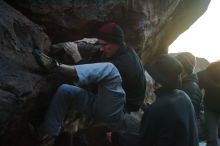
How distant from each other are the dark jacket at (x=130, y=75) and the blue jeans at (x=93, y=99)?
0.52 meters

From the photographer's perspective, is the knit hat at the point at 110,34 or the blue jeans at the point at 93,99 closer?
the blue jeans at the point at 93,99

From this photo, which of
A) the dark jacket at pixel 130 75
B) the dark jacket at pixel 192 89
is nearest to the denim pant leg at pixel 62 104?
the dark jacket at pixel 130 75

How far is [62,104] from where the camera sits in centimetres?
746

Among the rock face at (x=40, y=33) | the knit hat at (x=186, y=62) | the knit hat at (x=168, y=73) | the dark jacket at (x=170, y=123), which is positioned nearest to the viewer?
the dark jacket at (x=170, y=123)

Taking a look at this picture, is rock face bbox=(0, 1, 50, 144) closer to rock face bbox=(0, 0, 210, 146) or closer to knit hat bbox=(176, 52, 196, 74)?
rock face bbox=(0, 0, 210, 146)

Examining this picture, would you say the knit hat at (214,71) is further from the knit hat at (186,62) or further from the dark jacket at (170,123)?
the dark jacket at (170,123)

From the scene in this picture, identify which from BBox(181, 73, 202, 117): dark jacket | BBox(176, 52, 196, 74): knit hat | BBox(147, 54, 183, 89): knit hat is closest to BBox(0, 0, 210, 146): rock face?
BBox(176, 52, 196, 74): knit hat

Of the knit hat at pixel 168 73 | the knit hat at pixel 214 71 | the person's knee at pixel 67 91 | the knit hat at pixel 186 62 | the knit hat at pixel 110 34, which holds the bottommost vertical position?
the knit hat at pixel 214 71

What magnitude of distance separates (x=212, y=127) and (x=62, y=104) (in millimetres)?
4795

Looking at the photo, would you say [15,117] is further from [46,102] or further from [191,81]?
[191,81]

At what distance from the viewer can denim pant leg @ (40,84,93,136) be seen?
7.32 metres

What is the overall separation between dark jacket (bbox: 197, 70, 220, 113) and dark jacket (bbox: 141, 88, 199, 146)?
4212 millimetres

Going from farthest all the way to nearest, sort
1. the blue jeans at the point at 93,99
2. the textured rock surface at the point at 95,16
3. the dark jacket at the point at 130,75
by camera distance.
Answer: the textured rock surface at the point at 95,16, the dark jacket at the point at 130,75, the blue jeans at the point at 93,99

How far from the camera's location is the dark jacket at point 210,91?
10414 mm
